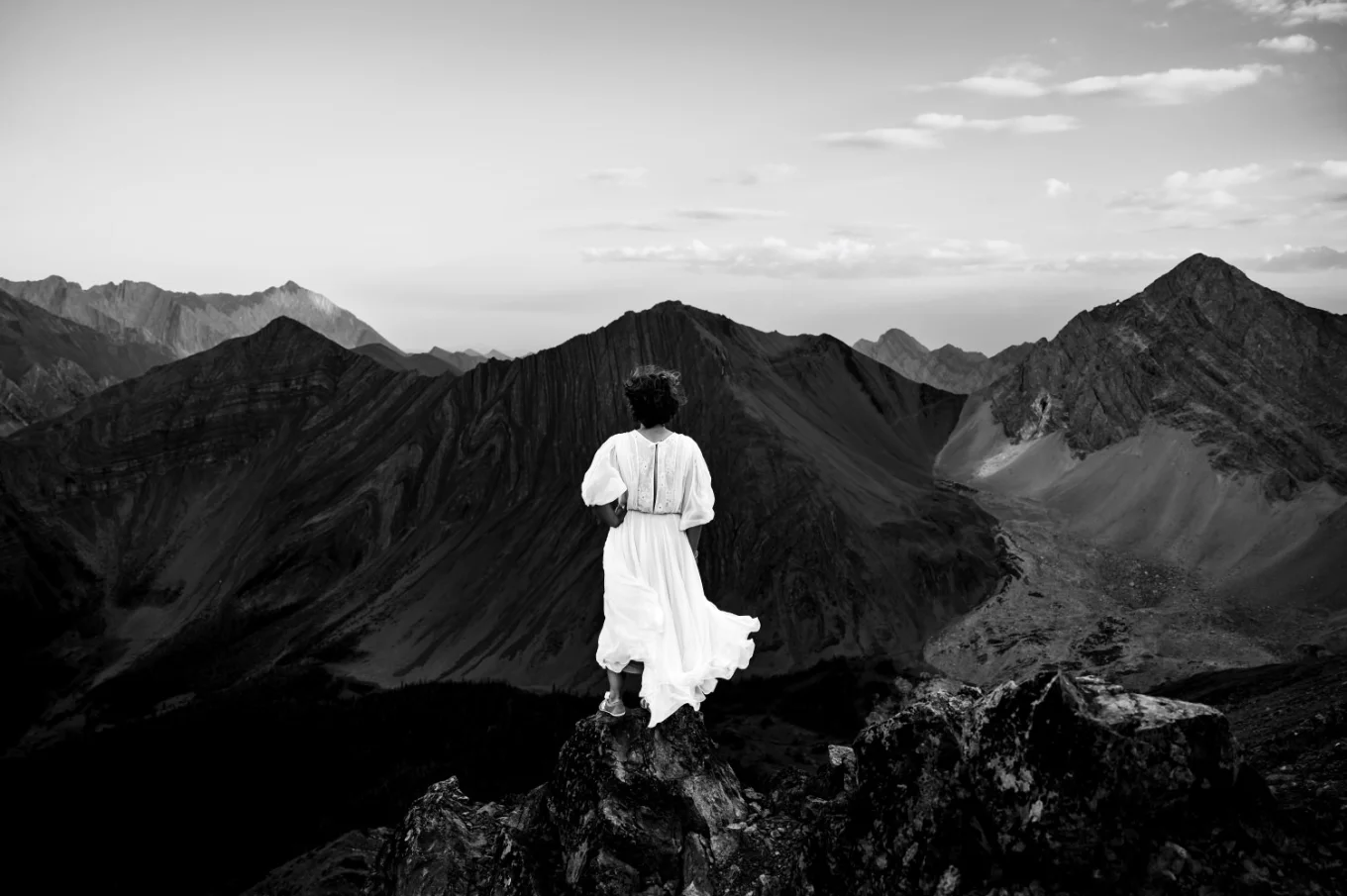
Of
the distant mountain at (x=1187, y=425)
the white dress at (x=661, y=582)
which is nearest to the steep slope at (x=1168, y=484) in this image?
the distant mountain at (x=1187, y=425)

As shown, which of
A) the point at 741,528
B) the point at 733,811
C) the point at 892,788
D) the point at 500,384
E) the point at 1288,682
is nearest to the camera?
the point at 892,788

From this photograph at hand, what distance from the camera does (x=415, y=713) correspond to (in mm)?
76375

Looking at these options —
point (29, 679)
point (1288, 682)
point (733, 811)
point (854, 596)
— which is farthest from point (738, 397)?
point (733, 811)

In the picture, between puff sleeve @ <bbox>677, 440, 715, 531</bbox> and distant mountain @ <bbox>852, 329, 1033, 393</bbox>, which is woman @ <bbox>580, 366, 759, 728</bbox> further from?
distant mountain @ <bbox>852, 329, 1033, 393</bbox>

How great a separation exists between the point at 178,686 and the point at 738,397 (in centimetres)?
6137

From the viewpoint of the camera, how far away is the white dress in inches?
368

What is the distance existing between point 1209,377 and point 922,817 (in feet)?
344

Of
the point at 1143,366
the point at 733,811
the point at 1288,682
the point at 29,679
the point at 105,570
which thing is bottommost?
the point at 29,679

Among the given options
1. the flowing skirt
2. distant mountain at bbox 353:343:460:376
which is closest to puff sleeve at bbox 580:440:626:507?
the flowing skirt

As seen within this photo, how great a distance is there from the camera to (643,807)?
9555 millimetres

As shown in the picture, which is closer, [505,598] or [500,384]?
[505,598]

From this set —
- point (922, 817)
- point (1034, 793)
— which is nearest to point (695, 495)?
point (922, 817)

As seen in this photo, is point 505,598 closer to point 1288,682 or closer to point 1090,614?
point 1090,614

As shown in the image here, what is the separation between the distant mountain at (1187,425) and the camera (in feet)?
267
